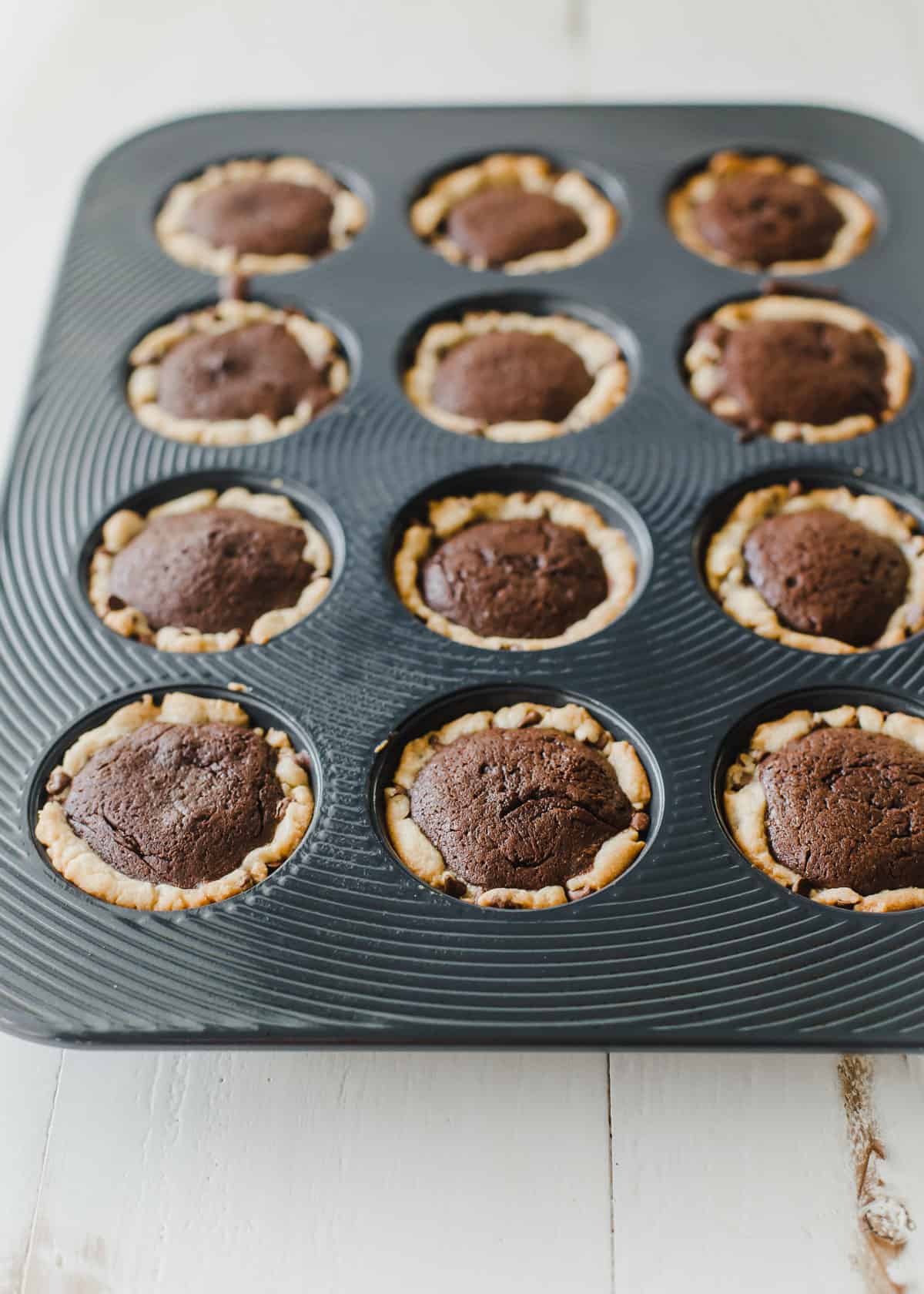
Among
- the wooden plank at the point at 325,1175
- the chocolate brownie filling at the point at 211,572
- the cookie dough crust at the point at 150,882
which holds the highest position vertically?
the chocolate brownie filling at the point at 211,572

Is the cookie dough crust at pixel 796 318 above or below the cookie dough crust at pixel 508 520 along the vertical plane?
above

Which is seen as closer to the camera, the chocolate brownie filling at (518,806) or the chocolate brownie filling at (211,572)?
the chocolate brownie filling at (518,806)

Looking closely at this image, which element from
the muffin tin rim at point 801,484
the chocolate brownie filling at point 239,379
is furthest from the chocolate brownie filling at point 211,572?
the muffin tin rim at point 801,484

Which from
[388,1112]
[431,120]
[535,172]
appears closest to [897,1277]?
[388,1112]

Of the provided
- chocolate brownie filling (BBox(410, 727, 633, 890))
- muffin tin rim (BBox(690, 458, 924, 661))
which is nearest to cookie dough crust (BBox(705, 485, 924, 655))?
muffin tin rim (BBox(690, 458, 924, 661))

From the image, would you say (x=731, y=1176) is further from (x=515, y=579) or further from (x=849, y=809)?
(x=515, y=579)

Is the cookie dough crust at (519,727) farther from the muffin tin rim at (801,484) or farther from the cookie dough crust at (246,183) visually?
the cookie dough crust at (246,183)

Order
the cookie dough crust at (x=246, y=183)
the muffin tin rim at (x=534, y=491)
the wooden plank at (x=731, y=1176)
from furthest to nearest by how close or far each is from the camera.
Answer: the cookie dough crust at (x=246, y=183) < the muffin tin rim at (x=534, y=491) < the wooden plank at (x=731, y=1176)

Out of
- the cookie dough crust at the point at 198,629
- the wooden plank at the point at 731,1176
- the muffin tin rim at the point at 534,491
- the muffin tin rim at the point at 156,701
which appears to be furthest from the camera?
the muffin tin rim at the point at 534,491
